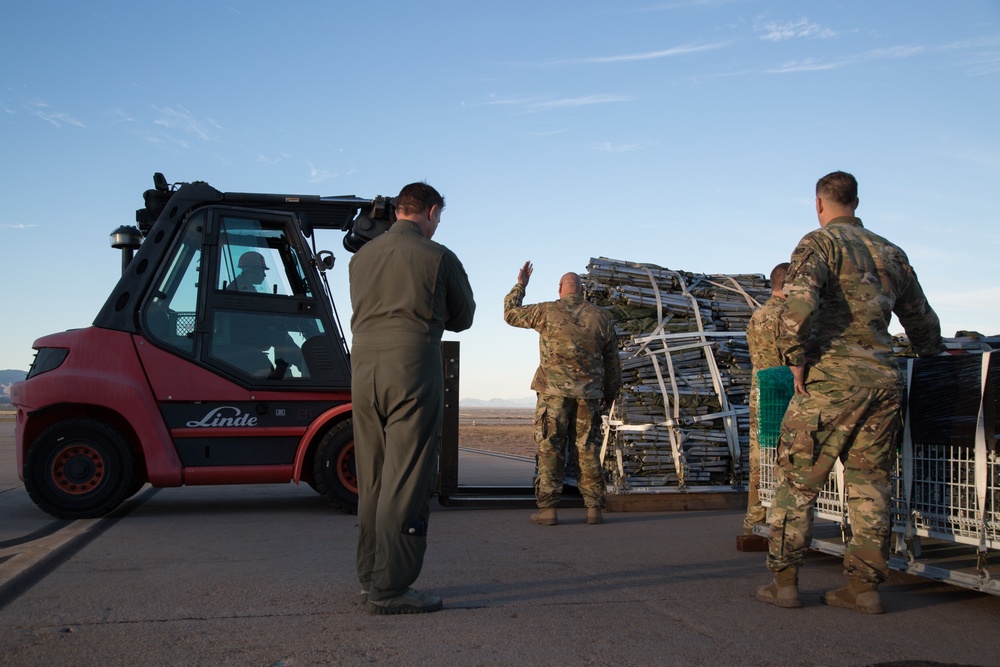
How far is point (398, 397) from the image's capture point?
4.37 m

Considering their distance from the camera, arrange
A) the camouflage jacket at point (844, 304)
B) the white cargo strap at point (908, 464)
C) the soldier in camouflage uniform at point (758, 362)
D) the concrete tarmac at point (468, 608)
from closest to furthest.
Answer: the concrete tarmac at point (468, 608), the camouflage jacket at point (844, 304), the white cargo strap at point (908, 464), the soldier in camouflage uniform at point (758, 362)

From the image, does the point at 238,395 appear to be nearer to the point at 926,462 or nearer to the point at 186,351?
the point at 186,351

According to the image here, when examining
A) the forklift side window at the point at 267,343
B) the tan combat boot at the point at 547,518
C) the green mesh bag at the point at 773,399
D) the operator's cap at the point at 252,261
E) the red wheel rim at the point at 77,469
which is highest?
the operator's cap at the point at 252,261

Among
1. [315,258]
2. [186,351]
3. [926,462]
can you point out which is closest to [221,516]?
[186,351]

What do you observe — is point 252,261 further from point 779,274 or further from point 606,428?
point 779,274

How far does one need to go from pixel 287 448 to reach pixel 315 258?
1786 mm

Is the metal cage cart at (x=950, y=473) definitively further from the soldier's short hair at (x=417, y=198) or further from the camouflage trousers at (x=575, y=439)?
the camouflage trousers at (x=575, y=439)

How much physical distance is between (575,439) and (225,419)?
121 inches

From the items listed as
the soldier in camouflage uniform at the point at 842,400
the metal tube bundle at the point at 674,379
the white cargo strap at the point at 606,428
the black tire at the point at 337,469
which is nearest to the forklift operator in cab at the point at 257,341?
the black tire at the point at 337,469

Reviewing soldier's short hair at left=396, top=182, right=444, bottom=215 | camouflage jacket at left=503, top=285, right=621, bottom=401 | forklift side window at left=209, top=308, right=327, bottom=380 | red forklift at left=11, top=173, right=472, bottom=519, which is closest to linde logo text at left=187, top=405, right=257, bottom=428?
red forklift at left=11, top=173, right=472, bottom=519

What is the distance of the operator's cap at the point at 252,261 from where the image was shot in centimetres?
839

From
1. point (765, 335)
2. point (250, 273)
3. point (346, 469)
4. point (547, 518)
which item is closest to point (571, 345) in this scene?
point (547, 518)

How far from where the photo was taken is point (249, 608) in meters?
4.35

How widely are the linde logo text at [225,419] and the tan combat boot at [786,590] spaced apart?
197 inches
